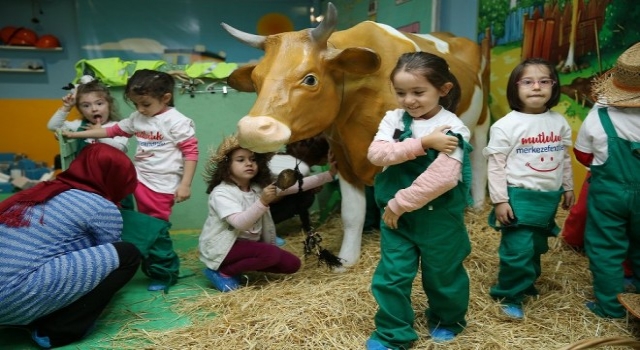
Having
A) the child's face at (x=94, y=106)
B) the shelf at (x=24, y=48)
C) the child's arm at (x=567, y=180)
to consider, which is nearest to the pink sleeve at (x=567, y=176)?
the child's arm at (x=567, y=180)

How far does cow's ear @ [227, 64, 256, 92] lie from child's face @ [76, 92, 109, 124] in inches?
41.0

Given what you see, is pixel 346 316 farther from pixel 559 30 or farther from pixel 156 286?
pixel 559 30

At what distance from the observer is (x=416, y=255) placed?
196 centimetres

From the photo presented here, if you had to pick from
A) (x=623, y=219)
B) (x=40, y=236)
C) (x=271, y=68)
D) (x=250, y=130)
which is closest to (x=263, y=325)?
(x=250, y=130)

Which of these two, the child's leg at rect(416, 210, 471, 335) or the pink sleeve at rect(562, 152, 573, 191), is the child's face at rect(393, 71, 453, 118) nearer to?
the child's leg at rect(416, 210, 471, 335)

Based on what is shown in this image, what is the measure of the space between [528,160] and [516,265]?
500 mm

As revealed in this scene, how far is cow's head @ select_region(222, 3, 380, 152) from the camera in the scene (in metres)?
2.16

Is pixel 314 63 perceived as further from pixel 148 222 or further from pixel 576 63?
pixel 576 63

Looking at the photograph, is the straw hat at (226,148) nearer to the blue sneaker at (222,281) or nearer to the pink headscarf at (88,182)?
the pink headscarf at (88,182)

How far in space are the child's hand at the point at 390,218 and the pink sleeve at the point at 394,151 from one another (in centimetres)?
19

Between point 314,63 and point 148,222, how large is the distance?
1322 mm

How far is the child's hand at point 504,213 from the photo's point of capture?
7.36 feet

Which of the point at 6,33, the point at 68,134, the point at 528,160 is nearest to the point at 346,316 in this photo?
the point at 528,160

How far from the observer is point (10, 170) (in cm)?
686
